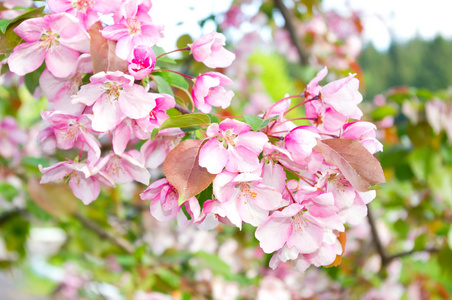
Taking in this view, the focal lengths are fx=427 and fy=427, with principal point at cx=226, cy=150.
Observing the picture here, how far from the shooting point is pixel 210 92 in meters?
0.58

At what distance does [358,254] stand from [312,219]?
175 centimetres

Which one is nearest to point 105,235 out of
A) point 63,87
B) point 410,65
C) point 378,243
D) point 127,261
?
point 127,261

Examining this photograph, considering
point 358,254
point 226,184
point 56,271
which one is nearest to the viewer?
point 226,184

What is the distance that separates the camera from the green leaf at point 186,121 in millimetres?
473

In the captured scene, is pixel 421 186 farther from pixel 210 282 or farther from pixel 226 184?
pixel 226 184

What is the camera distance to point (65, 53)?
1.77 feet

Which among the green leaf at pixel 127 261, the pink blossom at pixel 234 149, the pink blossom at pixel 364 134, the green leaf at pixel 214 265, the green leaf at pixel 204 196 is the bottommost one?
the green leaf at pixel 214 265

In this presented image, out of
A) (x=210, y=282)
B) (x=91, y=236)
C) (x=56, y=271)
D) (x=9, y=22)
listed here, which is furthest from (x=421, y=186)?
(x=56, y=271)

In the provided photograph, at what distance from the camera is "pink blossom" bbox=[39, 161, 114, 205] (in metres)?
0.55

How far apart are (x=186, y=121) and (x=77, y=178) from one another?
0.21 m

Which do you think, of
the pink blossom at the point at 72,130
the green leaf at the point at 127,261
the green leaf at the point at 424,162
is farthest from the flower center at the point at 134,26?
the green leaf at the point at 424,162

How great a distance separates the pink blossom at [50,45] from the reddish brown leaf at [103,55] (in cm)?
3

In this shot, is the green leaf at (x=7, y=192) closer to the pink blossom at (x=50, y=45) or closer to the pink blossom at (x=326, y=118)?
the pink blossom at (x=50, y=45)

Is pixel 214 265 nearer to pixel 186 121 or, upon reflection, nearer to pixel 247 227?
pixel 247 227
